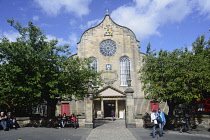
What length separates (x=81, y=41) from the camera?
1214 inches

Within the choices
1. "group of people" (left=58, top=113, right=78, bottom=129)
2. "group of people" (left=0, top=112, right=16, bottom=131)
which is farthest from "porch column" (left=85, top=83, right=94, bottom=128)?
"group of people" (left=0, top=112, right=16, bottom=131)

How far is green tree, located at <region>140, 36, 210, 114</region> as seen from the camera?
13.4 m

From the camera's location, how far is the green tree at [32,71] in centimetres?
1368

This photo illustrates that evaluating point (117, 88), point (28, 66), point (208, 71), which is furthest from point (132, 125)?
point (117, 88)

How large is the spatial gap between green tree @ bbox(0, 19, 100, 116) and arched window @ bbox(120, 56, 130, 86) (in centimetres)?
1421

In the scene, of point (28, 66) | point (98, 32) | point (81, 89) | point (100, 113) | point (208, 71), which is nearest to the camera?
point (208, 71)

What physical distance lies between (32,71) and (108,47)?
58.6 feet

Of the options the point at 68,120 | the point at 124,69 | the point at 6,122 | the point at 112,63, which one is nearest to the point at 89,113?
the point at 68,120

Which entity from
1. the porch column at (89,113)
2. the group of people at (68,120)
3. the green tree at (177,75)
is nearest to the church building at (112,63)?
the porch column at (89,113)

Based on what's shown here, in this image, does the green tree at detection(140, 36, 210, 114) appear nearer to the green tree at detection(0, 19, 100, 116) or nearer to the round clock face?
the green tree at detection(0, 19, 100, 116)

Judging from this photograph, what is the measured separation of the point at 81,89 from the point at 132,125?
213 inches

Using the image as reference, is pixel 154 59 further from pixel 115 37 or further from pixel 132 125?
pixel 115 37

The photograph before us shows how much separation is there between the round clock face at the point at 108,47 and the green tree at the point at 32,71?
48.3 feet

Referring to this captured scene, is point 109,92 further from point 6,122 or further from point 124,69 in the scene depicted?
point 6,122
